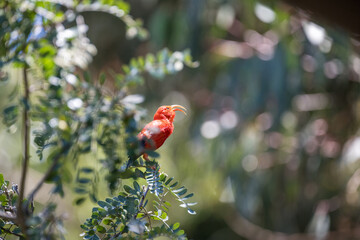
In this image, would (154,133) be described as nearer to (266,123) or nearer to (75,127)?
(75,127)

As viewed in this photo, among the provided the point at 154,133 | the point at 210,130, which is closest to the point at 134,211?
the point at 154,133

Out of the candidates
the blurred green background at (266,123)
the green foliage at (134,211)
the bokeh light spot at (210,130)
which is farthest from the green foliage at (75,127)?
the bokeh light spot at (210,130)

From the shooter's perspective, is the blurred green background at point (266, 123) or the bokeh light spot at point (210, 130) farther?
the bokeh light spot at point (210, 130)

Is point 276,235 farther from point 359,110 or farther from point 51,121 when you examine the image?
point 51,121

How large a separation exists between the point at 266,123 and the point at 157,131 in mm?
2787

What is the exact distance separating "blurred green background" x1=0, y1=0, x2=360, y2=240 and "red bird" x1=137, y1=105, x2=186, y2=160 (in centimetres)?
229

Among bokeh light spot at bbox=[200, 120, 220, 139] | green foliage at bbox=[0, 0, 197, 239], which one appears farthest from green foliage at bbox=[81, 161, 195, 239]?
bokeh light spot at bbox=[200, 120, 220, 139]

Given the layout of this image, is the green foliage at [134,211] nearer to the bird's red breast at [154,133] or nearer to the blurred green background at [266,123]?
the bird's red breast at [154,133]

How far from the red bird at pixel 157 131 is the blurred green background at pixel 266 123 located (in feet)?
7.50

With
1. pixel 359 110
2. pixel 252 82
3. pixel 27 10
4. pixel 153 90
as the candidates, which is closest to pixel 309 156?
pixel 359 110

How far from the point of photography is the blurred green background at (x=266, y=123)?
10.1 ft

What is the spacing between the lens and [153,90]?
423cm

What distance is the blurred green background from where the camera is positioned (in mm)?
3070

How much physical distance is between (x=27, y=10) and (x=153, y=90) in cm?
337
